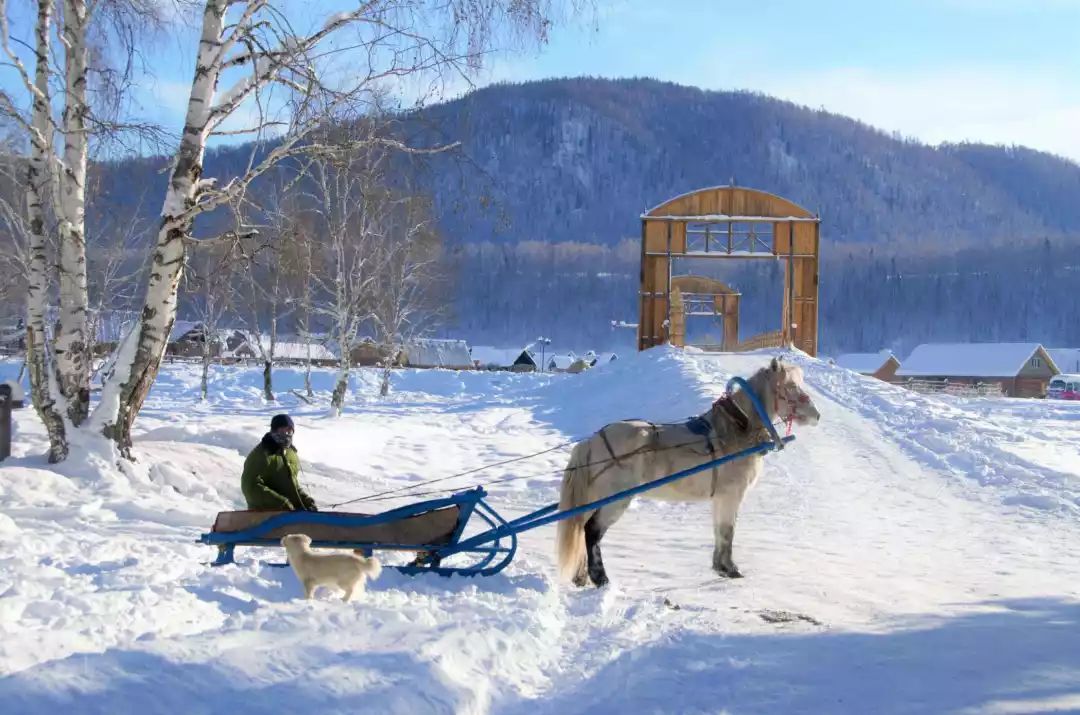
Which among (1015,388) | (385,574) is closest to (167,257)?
(385,574)

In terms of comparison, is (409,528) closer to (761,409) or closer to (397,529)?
(397,529)

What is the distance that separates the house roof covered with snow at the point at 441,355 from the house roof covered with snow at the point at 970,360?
3645 cm

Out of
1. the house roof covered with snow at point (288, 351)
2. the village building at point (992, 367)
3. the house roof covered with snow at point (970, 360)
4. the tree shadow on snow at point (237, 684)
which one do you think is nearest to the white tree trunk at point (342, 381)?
the tree shadow on snow at point (237, 684)

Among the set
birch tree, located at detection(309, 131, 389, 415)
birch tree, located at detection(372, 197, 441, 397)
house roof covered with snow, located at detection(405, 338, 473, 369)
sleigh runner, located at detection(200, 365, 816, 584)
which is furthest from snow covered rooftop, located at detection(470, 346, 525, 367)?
sleigh runner, located at detection(200, 365, 816, 584)

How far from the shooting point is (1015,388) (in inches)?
2549

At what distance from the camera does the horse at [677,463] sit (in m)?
6.93

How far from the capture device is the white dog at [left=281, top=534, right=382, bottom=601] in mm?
5516

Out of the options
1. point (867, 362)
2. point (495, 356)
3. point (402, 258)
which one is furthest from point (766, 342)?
point (495, 356)

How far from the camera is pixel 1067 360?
306ft

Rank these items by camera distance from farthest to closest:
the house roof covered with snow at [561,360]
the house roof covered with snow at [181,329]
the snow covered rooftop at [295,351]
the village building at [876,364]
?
the house roof covered with snow at [561,360] → the village building at [876,364] → the snow covered rooftop at [295,351] → the house roof covered with snow at [181,329]

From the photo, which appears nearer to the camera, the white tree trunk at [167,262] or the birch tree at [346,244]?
the white tree trunk at [167,262]

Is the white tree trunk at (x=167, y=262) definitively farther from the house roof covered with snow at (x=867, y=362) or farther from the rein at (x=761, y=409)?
the house roof covered with snow at (x=867, y=362)

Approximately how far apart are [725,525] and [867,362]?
288 feet

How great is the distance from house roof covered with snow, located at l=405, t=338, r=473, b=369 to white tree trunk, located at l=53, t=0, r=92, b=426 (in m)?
63.8
